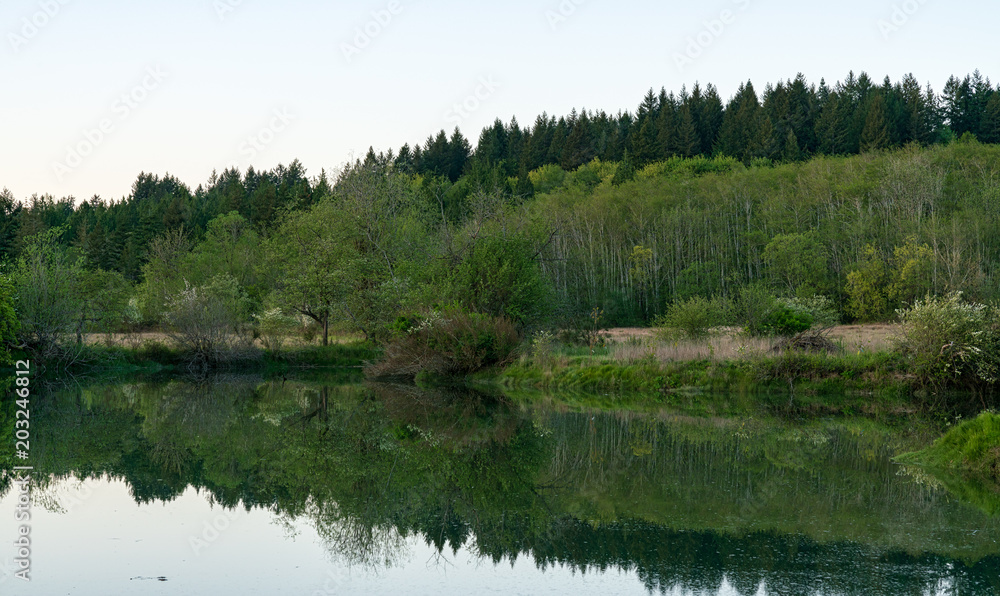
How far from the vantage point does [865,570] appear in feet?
25.1

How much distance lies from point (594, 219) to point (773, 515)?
56596 mm

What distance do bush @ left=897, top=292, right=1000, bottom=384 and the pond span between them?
4.01m

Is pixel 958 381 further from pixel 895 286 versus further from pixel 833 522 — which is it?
pixel 895 286

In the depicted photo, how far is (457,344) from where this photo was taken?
1089 inches

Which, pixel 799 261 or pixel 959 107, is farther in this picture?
pixel 959 107

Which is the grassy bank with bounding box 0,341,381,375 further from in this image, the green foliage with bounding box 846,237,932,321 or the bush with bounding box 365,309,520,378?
the green foliage with bounding box 846,237,932,321

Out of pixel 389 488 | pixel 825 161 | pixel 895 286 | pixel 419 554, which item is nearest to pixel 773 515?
pixel 419 554

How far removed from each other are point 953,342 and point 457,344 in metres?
15.2

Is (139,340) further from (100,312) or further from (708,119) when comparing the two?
(708,119)

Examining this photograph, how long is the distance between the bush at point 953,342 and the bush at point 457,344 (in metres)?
13.0

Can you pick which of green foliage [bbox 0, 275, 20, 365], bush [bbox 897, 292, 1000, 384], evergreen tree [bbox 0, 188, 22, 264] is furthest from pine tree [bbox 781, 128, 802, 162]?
evergreen tree [bbox 0, 188, 22, 264]

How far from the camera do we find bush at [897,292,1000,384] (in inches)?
800

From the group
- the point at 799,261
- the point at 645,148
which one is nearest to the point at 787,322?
the point at 799,261

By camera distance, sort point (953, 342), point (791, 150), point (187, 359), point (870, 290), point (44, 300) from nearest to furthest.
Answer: point (953, 342) < point (44, 300) < point (187, 359) < point (870, 290) < point (791, 150)
